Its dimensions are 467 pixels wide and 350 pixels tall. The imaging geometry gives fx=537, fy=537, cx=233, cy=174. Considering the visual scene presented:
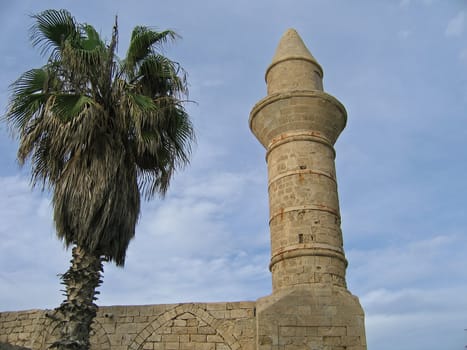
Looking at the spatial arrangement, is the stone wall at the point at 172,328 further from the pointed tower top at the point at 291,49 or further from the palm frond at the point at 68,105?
the pointed tower top at the point at 291,49

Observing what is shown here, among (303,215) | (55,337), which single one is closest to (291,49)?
(303,215)

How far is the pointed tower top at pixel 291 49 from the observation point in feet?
37.1

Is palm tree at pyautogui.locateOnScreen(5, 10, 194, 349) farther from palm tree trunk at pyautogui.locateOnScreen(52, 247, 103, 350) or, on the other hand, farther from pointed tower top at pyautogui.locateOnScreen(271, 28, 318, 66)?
pointed tower top at pyautogui.locateOnScreen(271, 28, 318, 66)

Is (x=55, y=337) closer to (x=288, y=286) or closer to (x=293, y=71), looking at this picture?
(x=288, y=286)

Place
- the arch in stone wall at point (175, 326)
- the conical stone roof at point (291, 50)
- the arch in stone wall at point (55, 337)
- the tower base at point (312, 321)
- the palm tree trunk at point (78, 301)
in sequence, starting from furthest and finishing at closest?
the conical stone roof at point (291, 50), the arch in stone wall at point (55, 337), the arch in stone wall at point (175, 326), the tower base at point (312, 321), the palm tree trunk at point (78, 301)

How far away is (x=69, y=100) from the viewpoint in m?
7.66

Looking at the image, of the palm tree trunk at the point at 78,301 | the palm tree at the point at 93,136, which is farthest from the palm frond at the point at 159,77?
the palm tree trunk at the point at 78,301

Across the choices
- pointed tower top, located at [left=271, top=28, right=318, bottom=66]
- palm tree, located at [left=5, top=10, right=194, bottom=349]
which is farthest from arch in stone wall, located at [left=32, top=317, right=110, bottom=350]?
pointed tower top, located at [left=271, top=28, right=318, bottom=66]

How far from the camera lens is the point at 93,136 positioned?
7.67 meters

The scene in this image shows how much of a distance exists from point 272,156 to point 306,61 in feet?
7.48

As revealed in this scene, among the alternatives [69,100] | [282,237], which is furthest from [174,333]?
[69,100]

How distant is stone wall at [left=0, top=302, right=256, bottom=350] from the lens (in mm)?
9523

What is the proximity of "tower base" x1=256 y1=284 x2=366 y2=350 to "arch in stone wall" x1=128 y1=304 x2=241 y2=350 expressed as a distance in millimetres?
757

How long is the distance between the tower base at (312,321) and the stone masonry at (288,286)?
0.02m
